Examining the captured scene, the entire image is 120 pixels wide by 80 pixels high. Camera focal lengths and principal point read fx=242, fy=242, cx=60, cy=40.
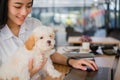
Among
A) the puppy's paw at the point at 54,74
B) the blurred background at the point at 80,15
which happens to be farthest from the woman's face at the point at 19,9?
the blurred background at the point at 80,15

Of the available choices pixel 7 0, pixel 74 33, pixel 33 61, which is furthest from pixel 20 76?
pixel 74 33

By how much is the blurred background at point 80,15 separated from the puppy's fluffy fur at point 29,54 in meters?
6.89

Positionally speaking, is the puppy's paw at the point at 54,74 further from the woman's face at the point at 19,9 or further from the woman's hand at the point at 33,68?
the woman's face at the point at 19,9

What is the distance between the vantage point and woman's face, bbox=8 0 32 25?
1008 millimetres

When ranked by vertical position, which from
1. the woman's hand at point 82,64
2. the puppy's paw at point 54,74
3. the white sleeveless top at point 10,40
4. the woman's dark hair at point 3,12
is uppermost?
the woman's dark hair at point 3,12

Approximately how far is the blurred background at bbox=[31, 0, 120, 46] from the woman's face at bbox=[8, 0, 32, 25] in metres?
6.84

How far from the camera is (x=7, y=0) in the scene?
103 centimetres

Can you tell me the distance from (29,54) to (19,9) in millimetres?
196

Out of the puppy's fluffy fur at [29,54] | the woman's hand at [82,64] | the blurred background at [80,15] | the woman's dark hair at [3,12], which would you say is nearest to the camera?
the puppy's fluffy fur at [29,54]

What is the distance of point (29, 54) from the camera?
0.97 m

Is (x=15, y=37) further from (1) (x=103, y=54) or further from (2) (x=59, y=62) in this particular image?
(1) (x=103, y=54)

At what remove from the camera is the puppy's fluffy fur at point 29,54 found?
0.95 m

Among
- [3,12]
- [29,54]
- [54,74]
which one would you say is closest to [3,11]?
[3,12]

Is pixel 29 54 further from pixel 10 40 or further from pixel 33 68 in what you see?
pixel 10 40
